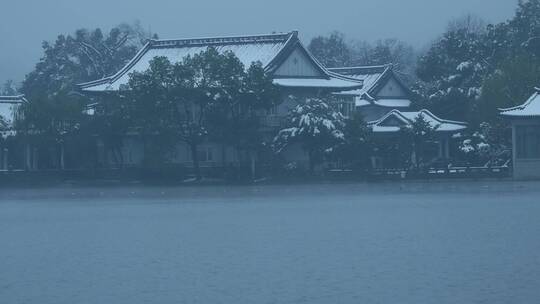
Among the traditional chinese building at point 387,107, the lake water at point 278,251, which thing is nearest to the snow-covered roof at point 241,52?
the traditional chinese building at point 387,107

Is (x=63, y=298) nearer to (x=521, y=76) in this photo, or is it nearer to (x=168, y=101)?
(x=168, y=101)

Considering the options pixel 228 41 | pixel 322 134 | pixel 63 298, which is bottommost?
pixel 63 298

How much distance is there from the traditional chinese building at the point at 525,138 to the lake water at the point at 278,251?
1069 cm

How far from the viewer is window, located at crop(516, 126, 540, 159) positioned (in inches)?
1788

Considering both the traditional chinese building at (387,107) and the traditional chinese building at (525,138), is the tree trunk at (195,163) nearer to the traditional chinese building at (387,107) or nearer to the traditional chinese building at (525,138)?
the traditional chinese building at (387,107)

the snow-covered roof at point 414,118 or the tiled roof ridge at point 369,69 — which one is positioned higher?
the tiled roof ridge at point 369,69

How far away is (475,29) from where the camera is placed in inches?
3553

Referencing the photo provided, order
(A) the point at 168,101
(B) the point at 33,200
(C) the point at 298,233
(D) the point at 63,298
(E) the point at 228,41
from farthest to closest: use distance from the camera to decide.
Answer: (E) the point at 228,41
(A) the point at 168,101
(B) the point at 33,200
(C) the point at 298,233
(D) the point at 63,298

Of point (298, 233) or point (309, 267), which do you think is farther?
point (298, 233)

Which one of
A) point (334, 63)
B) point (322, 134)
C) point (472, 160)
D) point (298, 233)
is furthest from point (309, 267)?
point (334, 63)

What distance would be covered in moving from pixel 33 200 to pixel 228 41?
805 inches

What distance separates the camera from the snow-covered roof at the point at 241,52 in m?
52.9

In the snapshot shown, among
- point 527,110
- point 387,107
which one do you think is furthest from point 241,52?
point 527,110

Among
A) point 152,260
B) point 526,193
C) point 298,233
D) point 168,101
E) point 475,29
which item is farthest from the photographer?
point 475,29
